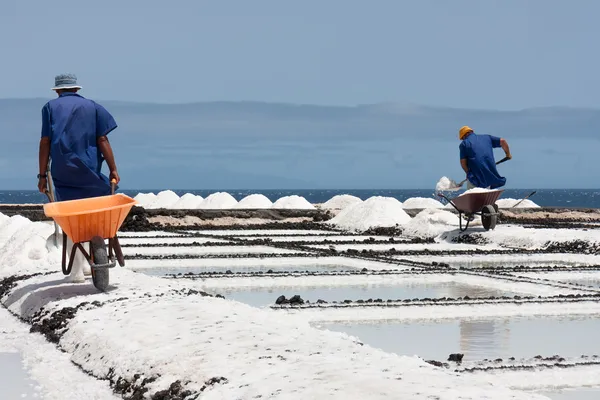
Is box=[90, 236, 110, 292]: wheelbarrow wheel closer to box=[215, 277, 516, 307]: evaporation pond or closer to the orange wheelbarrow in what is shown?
the orange wheelbarrow

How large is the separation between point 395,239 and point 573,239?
324 centimetres

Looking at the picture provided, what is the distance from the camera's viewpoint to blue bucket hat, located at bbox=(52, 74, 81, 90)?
308 inches

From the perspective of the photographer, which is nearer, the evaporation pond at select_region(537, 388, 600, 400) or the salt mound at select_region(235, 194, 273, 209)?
the evaporation pond at select_region(537, 388, 600, 400)

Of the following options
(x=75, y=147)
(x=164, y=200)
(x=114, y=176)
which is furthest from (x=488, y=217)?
(x=164, y=200)

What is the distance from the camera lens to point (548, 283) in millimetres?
9758

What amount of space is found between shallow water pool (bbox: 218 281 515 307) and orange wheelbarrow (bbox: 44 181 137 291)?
142 centimetres

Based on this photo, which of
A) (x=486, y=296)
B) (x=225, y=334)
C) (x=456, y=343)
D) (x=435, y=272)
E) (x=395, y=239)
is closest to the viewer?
(x=225, y=334)

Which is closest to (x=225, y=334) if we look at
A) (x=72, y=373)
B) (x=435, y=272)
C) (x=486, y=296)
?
(x=72, y=373)

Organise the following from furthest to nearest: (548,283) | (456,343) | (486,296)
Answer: (548,283), (486,296), (456,343)

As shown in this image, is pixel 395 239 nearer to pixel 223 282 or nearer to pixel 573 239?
pixel 573 239

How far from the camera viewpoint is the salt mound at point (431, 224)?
17.3 metres

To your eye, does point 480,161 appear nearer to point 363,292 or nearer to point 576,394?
point 363,292

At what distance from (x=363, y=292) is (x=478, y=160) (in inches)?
280

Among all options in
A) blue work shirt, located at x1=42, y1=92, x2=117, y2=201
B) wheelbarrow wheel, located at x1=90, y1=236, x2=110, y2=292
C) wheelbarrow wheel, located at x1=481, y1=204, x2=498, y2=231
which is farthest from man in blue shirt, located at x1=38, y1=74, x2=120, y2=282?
wheelbarrow wheel, located at x1=481, y1=204, x2=498, y2=231
